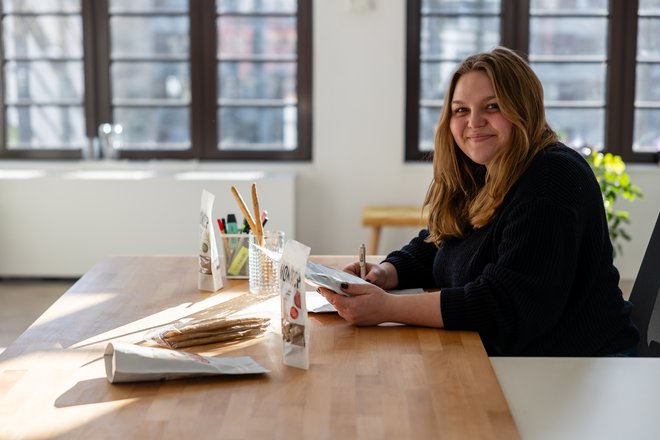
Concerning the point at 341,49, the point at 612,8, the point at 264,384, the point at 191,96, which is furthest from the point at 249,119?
the point at 264,384

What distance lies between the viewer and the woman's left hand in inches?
81.3

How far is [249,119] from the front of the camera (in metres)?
5.99

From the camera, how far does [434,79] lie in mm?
5910

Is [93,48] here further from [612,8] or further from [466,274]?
[466,274]

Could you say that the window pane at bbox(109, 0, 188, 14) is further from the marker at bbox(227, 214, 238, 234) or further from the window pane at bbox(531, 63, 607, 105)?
the marker at bbox(227, 214, 238, 234)

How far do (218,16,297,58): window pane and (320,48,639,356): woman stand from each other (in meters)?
3.59

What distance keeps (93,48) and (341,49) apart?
1576 mm

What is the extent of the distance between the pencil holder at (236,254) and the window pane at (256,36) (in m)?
3.50

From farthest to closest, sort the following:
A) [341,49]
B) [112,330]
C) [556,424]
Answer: [341,49]
[112,330]
[556,424]

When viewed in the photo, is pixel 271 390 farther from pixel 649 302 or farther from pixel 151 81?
pixel 151 81

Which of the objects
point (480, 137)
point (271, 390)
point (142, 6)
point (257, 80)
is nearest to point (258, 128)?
point (257, 80)

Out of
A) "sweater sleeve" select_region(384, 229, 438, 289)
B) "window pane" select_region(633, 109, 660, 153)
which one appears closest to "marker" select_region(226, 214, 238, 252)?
"sweater sleeve" select_region(384, 229, 438, 289)

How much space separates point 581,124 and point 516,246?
162 inches

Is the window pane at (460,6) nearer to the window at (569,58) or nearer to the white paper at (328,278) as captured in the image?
the window at (569,58)
